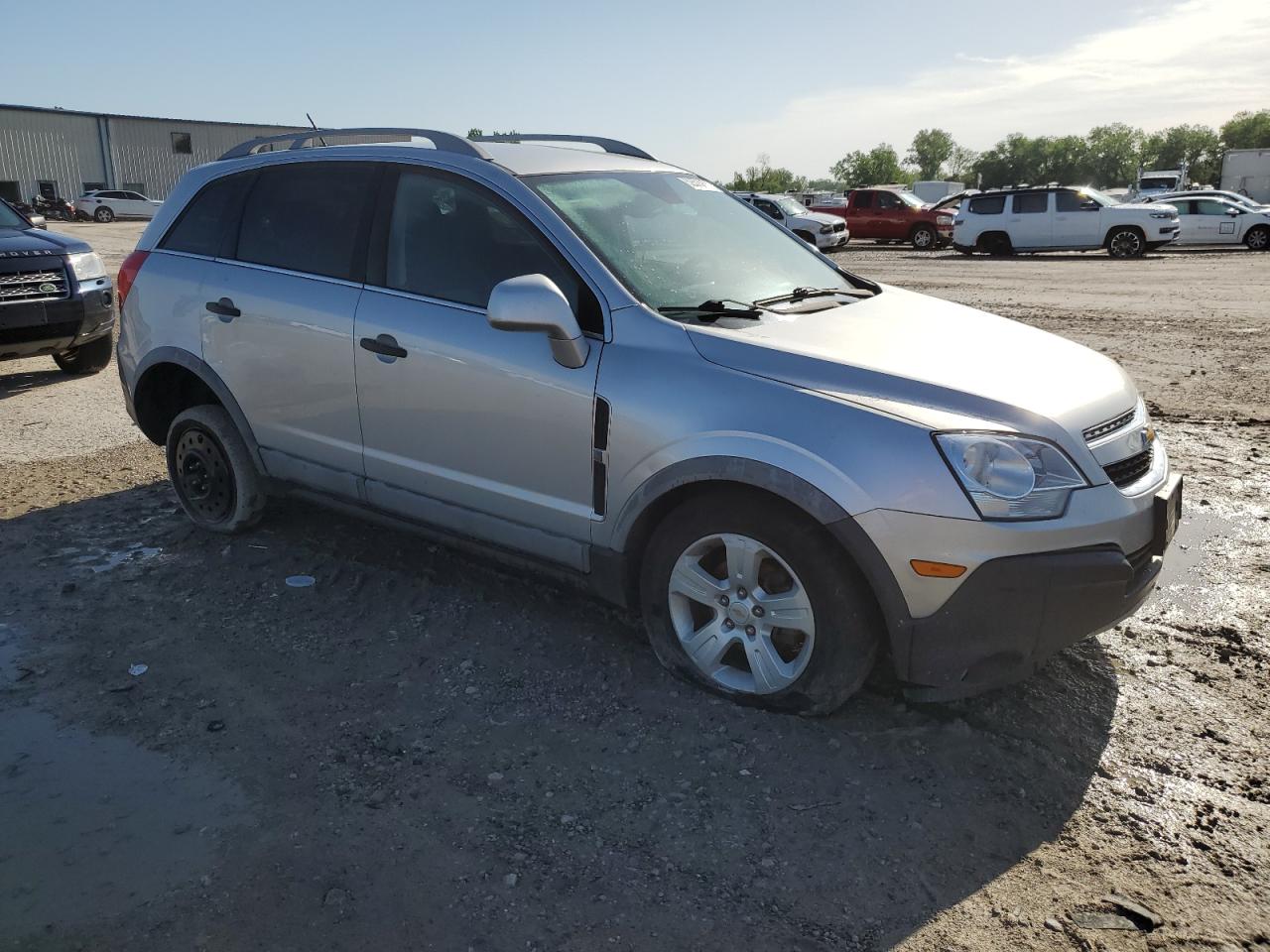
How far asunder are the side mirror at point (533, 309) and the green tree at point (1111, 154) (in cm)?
13968

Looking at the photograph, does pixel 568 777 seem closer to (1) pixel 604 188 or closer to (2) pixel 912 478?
(2) pixel 912 478

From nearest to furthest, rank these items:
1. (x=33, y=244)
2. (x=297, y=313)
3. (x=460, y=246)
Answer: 1. (x=460, y=246)
2. (x=297, y=313)
3. (x=33, y=244)

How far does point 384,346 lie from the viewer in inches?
157

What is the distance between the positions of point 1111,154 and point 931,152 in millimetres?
23492

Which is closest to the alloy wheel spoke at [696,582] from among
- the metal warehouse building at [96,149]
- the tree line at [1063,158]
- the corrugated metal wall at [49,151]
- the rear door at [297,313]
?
the rear door at [297,313]

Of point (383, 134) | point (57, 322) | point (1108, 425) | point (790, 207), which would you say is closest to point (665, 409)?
point (1108, 425)

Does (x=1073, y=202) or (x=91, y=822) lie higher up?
(x=1073, y=202)

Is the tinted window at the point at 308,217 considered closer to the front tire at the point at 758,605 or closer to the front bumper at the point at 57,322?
the front tire at the point at 758,605

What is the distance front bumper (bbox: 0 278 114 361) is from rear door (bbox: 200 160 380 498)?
15.0 feet

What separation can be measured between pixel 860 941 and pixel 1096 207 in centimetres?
2458

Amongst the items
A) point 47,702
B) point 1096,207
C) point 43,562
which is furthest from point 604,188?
point 1096,207

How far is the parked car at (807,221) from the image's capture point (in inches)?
1037

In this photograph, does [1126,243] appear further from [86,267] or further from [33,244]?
[33,244]

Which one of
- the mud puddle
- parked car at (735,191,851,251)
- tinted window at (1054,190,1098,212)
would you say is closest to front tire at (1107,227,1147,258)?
tinted window at (1054,190,1098,212)
